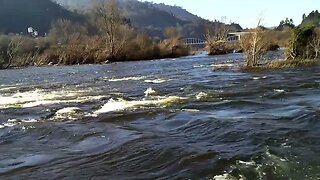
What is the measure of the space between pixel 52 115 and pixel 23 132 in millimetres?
3492

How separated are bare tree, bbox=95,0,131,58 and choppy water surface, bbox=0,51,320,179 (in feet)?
189

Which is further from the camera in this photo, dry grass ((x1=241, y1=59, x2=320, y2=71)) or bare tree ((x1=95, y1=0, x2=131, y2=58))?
bare tree ((x1=95, y1=0, x2=131, y2=58))

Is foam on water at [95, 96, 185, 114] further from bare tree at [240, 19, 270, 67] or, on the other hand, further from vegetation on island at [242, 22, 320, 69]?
vegetation on island at [242, 22, 320, 69]

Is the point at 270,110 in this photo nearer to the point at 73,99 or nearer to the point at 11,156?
the point at 11,156

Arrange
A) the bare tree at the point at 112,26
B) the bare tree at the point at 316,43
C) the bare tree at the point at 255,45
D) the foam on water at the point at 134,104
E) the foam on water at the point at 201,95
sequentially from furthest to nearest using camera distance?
1. the bare tree at the point at 112,26
2. the bare tree at the point at 316,43
3. the bare tree at the point at 255,45
4. the foam on water at the point at 201,95
5. the foam on water at the point at 134,104

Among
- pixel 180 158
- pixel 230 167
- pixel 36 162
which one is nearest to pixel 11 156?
pixel 36 162

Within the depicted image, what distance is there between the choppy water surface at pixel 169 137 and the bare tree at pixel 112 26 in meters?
57.6

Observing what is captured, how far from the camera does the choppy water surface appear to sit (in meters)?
10.8

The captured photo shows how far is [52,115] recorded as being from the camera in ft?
66.3

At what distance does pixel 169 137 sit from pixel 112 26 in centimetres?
7315

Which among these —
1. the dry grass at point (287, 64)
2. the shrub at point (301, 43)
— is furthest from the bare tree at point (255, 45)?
the shrub at point (301, 43)

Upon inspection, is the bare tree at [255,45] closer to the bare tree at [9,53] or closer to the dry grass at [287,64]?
the dry grass at [287,64]

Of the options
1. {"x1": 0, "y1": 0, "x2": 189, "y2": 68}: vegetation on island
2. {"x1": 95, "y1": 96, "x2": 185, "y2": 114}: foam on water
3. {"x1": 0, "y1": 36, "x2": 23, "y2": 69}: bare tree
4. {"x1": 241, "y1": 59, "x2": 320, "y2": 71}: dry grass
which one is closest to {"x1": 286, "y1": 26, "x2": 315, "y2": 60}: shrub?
{"x1": 241, "y1": 59, "x2": 320, "y2": 71}: dry grass

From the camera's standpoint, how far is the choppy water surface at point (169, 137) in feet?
35.3
